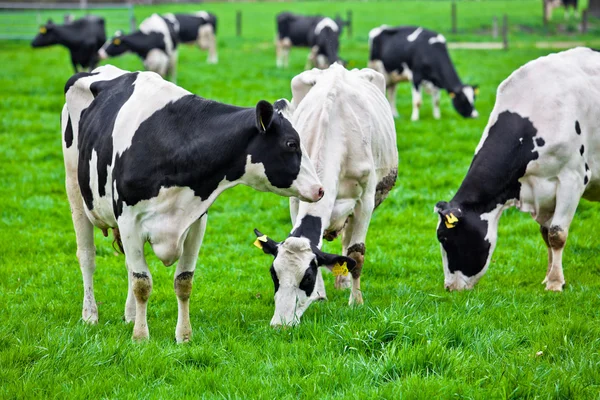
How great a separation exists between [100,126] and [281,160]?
1471 millimetres

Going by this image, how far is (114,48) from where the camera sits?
23.0 metres

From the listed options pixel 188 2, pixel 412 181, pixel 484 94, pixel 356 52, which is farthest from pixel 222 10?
pixel 412 181

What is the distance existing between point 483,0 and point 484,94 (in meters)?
39.5

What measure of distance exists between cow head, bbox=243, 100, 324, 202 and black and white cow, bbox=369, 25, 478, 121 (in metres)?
11.0

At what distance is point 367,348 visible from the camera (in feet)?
17.9

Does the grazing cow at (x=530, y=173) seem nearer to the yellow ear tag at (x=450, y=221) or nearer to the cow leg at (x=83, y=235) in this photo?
the yellow ear tag at (x=450, y=221)

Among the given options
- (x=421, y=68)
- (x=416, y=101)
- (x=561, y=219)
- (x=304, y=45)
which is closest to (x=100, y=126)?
(x=561, y=219)

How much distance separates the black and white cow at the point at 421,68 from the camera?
16.8 m

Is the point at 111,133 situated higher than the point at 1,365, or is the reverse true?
the point at 111,133

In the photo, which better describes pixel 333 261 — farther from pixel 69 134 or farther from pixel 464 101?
pixel 464 101

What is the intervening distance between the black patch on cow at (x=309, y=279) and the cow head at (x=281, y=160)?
2.10 ft

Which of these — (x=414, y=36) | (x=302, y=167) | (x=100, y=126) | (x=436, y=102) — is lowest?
(x=436, y=102)

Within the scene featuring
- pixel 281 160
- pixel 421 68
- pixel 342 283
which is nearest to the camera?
pixel 281 160

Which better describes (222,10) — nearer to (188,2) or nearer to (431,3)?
(188,2)
